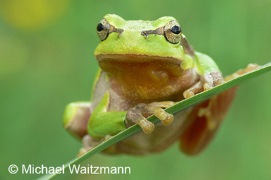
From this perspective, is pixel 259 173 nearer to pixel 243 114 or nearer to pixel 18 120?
pixel 243 114

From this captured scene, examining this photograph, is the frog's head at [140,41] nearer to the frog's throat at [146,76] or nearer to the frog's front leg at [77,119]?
the frog's throat at [146,76]

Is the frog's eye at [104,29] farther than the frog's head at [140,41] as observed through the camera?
Yes

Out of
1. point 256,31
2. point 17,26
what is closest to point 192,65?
point 256,31

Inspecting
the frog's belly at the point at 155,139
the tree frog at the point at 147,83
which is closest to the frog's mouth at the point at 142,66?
the tree frog at the point at 147,83

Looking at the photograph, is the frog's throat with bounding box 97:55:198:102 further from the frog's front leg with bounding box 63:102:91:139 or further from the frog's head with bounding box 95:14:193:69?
the frog's front leg with bounding box 63:102:91:139

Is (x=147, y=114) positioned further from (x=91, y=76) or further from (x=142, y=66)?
(x=91, y=76)
